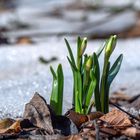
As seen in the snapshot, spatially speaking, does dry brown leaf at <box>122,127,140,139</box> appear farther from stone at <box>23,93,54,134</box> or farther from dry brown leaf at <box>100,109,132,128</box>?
stone at <box>23,93,54,134</box>

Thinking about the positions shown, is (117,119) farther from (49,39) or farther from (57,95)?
(49,39)

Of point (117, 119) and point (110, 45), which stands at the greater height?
point (110, 45)

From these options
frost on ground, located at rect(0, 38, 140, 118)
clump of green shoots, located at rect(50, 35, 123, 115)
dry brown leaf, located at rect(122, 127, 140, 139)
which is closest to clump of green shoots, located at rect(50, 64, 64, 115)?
clump of green shoots, located at rect(50, 35, 123, 115)

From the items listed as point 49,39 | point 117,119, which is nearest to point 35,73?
point 117,119

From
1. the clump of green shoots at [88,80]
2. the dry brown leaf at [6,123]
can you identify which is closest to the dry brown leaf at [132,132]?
the clump of green shoots at [88,80]

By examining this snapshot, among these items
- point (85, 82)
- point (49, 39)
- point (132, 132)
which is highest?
point (49, 39)

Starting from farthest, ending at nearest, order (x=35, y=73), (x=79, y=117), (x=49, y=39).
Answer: (x=49, y=39) → (x=35, y=73) → (x=79, y=117)

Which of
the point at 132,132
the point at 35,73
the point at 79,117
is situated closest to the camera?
the point at 132,132

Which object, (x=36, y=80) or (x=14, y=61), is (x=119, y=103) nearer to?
(x=36, y=80)
